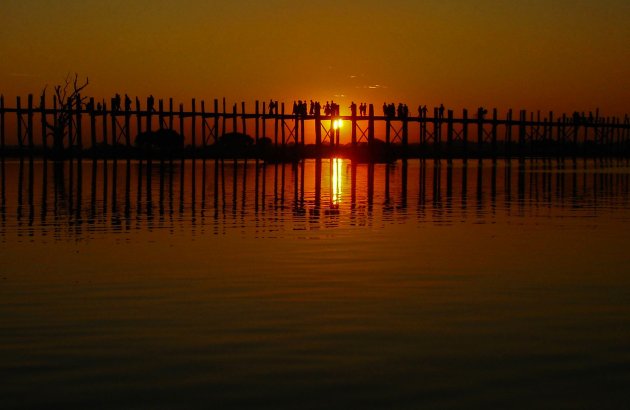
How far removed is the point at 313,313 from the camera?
26.1 ft

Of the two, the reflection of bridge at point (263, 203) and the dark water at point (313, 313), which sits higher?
the reflection of bridge at point (263, 203)

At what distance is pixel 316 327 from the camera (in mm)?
7363

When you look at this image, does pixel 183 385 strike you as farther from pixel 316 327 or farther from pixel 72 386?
pixel 316 327

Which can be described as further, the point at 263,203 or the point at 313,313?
the point at 263,203

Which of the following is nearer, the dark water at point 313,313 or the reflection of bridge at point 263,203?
the dark water at point 313,313

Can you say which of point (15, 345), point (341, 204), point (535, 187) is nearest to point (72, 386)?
point (15, 345)

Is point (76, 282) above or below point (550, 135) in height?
below

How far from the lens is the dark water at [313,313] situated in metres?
5.65

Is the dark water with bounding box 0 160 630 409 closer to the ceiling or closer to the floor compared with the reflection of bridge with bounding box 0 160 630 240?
closer to the floor

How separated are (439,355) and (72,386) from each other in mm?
2424

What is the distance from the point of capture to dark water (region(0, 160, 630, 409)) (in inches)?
223

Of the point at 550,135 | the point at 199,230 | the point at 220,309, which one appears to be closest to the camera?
the point at 220,309

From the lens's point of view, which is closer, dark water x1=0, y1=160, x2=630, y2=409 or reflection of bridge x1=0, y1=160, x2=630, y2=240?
dark water x1=0, y1=160, x2=630, y2=409

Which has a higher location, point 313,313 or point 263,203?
point 263,203
